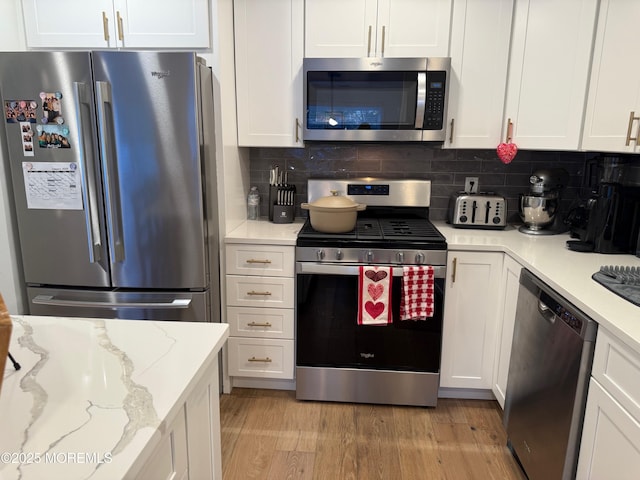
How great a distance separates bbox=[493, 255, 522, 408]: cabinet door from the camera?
6.49ft

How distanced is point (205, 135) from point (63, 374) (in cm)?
135

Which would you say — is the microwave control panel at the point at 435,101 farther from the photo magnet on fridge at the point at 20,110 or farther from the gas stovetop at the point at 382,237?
the photo magnet on fridge at the point at 20,110

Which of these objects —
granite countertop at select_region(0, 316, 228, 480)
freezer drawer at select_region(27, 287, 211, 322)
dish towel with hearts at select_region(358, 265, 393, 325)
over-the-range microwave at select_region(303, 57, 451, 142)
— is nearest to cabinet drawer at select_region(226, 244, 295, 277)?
freezer drawer at select_region(27, 287, 211, 322)

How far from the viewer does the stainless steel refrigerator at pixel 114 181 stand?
74.0 inches

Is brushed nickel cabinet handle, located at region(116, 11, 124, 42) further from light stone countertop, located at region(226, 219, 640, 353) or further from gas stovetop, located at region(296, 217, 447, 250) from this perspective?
gas stovetop, located at region(296, 217, 447, 250)

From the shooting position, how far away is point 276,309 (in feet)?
7.39

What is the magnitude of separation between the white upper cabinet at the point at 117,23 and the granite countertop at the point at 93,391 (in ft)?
4.99

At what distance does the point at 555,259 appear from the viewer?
1.86 m

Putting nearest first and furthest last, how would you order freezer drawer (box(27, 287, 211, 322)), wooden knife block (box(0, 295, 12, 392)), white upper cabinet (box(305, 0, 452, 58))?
wooden knife block (box(0, 295, 12, 392))
freezer drawer (box(27, 287, 211, 322))
white upper cabinet (box(305, 0, 452, 58))

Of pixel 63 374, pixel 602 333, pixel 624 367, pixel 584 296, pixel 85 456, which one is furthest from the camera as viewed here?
pixel 584 296

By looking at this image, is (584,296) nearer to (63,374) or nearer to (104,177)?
(63,374)

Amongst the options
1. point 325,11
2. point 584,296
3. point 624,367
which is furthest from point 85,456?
point 325,11

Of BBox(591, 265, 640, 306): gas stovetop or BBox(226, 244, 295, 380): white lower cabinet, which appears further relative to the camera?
BBox(226, 244, 295, 380): white lower cabinet

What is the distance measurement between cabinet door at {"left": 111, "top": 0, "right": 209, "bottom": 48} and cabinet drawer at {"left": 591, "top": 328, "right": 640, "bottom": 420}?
205 cm
